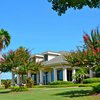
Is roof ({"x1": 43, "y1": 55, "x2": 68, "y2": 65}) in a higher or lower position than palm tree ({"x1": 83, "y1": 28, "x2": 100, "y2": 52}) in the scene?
higher

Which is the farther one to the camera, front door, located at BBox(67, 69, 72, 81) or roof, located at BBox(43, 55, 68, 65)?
front door, located at BBox(67, 69, 72, 81)

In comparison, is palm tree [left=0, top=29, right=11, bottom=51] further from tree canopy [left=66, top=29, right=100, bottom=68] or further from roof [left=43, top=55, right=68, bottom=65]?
tree canopy [left=66, top=29, right=100, bottom=68]

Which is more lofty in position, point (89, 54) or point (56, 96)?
point (89, 54)

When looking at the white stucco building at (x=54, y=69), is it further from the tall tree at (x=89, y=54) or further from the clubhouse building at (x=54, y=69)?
the tall tree at (x=89, y=54)

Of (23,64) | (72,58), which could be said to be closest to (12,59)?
(23,64)

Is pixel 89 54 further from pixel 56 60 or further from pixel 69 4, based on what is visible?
pixel 56 60

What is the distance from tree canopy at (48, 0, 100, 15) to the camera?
9.81m

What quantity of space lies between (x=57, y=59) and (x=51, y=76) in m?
4.41

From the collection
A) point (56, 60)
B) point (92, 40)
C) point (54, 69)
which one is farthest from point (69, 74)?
point (92, 40)

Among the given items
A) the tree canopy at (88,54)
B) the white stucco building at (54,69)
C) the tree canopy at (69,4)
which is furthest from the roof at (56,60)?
the tree canopy at (69,4)

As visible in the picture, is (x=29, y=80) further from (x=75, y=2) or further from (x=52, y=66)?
(x=75, y=2)

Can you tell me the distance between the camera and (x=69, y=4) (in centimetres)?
999

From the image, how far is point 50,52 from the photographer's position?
69.1 metres

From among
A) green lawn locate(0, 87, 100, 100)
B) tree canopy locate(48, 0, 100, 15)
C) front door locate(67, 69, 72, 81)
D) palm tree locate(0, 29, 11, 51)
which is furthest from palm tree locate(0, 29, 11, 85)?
tree canopy locate(48, 0, 100, 15)
